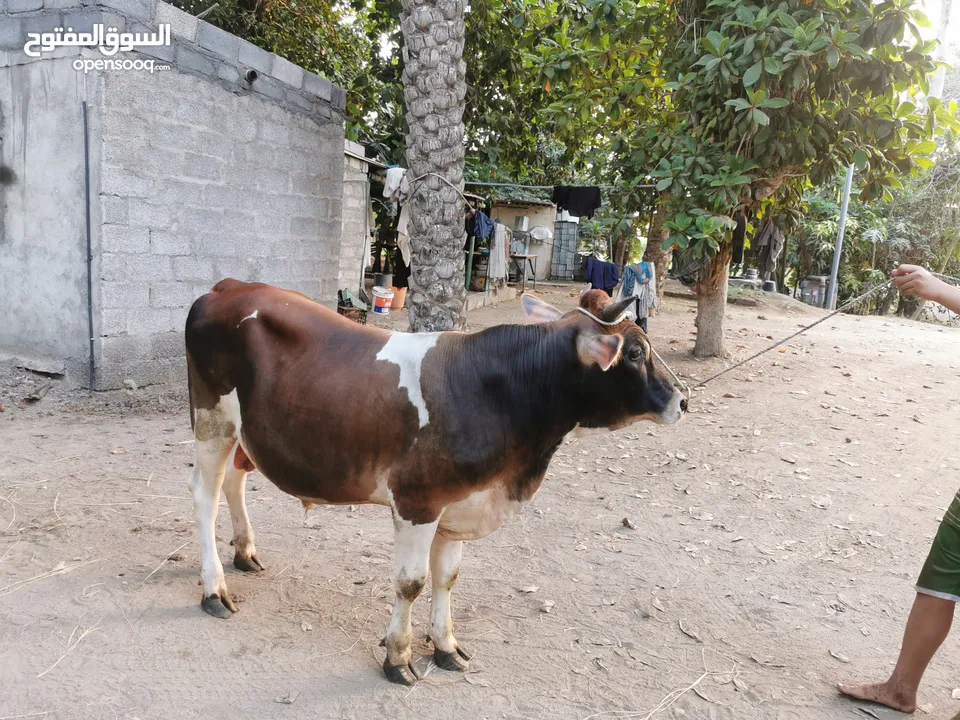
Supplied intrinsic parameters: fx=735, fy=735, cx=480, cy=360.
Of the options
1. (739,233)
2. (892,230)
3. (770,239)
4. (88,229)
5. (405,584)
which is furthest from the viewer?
(892,230)

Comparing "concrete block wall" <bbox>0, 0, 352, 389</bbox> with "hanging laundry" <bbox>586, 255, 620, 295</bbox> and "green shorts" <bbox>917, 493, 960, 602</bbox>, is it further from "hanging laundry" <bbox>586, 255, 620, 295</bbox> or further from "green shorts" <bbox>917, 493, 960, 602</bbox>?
"green shorts" <bbox>917, 493, 960, 602</bbox>

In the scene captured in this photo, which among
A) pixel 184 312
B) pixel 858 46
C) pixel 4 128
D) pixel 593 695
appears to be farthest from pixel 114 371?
pixel 858 46

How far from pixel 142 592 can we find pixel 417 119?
188 inches

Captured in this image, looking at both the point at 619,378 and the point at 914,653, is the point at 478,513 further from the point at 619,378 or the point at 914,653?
the point at 914,653

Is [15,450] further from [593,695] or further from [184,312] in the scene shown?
[593,695]

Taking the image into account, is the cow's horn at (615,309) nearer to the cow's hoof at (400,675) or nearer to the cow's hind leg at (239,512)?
the cow's hoof at (400,675)

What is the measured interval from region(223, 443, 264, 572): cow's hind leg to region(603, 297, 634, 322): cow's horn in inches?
73.3

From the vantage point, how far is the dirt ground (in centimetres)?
299

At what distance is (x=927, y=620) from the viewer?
9.51 feet

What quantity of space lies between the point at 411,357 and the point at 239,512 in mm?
→ 1503

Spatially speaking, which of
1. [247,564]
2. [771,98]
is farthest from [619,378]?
[771,98]

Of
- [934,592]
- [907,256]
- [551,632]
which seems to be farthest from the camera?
[907,256]

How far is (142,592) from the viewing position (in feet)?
11.8

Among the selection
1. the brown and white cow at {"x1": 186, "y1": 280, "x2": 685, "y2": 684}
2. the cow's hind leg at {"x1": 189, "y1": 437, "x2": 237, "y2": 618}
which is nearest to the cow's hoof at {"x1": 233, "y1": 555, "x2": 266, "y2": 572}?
the cow's hind leg at {"x1": 189, "y1": 437, "x2": 237, "y2": 618}
